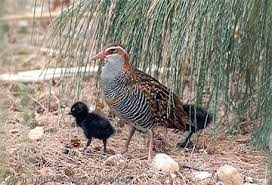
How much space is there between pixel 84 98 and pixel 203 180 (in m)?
1.47

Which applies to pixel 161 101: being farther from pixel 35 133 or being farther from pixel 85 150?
pixel 35 133

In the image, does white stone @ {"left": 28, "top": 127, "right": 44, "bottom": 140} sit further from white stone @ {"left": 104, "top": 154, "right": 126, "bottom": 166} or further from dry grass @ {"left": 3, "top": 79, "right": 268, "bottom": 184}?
white stone @ {"left": 104, "top": 154, "right": 126, "bottom": 166}

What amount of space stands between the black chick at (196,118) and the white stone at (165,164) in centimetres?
41

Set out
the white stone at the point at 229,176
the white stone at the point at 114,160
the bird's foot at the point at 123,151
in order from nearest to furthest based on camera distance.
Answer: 1. the white stone at the point at 229,176
2. the white stone at the point at 114,160
3. the bird's foot at the point at 123,151

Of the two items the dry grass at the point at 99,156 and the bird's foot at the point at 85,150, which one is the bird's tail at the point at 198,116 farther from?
the bird's foot at the point at 85,150

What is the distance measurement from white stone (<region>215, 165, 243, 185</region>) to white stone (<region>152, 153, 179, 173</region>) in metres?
0.18

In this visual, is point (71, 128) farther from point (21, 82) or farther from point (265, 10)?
point (265, 10)

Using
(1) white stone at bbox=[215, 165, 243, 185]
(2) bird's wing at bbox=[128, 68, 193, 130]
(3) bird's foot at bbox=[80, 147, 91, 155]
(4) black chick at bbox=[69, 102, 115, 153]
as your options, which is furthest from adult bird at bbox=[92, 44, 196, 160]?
(1) white stone at bbox=[215, 165, 243, 185]

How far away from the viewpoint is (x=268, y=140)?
3379mm

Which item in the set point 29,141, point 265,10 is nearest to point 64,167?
point 29,141

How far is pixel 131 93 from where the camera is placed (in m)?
3.46

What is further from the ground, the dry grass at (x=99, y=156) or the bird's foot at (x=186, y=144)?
the bird's foot at (x=186, y=144)

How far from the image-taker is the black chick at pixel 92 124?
11.6ft

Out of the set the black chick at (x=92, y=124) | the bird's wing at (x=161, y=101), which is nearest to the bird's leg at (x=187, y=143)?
the bird's wing at (x=161, y=101)
